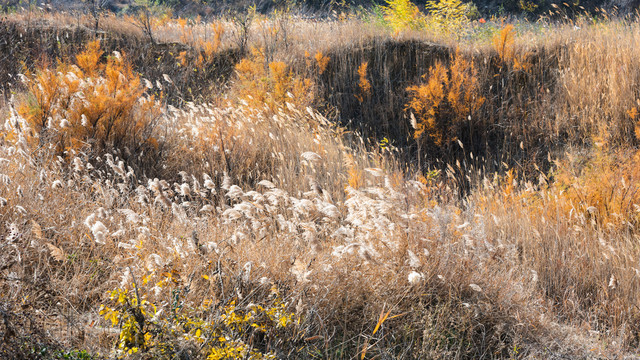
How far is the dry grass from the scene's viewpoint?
6.82 feet

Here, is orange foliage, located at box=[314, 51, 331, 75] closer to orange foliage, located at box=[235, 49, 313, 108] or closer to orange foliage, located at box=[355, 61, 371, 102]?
orange foliage, located at box=[235, 49, 313, 108]

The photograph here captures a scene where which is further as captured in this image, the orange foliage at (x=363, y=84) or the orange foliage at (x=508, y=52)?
the orange foliage at (x=363, y=84)

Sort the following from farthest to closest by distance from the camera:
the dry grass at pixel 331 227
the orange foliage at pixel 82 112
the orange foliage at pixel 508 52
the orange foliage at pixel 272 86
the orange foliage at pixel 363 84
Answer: the orange foliage at pixel 363 84 → the orange foliage at pixel 508 52 → the orange foliage at pixel 272 86 → the orange foliage at pixel 82 112 → the dry grass at pixel 331 227

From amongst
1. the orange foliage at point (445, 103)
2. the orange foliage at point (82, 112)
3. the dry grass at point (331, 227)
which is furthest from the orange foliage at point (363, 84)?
the orange foliage at point (82, 112)

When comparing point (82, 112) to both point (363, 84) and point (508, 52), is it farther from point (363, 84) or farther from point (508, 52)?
point (508, 52)

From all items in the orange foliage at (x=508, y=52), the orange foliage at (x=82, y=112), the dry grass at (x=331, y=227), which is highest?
the orange foliage at (x=508, y=52)

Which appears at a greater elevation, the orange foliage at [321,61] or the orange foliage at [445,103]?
the orange foliage at [321,61]

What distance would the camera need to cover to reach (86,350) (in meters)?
1.79

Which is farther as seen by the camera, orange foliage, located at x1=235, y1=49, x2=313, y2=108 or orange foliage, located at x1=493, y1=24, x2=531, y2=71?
orange foliage, located at x1=493, y1=24, x2=531, y2=71

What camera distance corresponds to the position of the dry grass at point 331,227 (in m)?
2.08

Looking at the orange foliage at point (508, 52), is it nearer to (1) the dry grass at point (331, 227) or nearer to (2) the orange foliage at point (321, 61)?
(1) the dry grass at point (331, 227)

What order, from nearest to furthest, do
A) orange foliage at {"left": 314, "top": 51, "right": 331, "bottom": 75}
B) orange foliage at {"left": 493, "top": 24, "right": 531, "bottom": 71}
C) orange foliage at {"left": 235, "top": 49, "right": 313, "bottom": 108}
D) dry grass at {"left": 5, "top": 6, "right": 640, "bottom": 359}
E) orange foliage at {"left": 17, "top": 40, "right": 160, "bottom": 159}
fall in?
dry grass at {"left": 5, "top": 6, "right": 640, "bottom": 359}, orange foliage at {"left": 17, "top": 40, "right": 160, "bottom": 159}, orange foliage at {"left": 235, "top": 49, "right": 313, "bottom": 108}, orange foliage at {"left": 493, "top": 24, "right": 531, "bottom": 71}, orange foliage at {"left": 314, "top": 51, "right": 331, "bottom": 75}

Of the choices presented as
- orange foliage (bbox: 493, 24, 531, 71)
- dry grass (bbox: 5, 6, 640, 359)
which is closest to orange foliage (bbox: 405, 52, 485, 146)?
dry grass (bbox: 5, 6, 640, 359)

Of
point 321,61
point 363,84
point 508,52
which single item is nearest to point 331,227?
point 363,84
